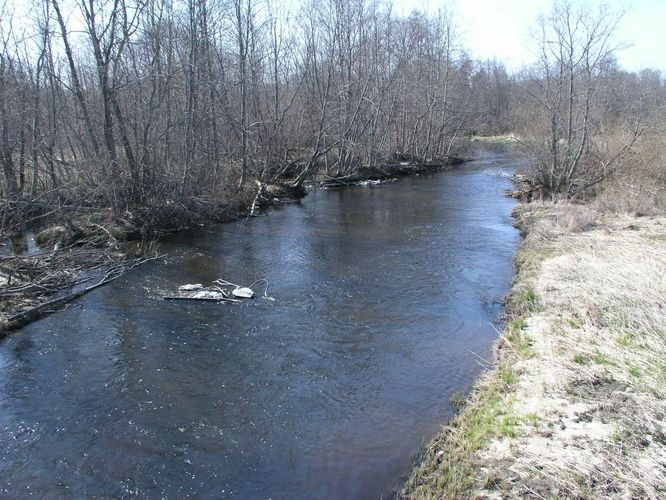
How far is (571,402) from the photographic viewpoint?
5.69 meters

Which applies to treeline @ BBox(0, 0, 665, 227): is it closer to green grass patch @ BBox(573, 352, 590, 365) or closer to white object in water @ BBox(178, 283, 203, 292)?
white object in water @ BBox(178, 283, 203, 292)

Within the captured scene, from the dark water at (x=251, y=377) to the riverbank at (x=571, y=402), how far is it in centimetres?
74

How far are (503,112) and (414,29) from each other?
39.1 metres

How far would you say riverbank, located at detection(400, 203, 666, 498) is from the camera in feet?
14.6

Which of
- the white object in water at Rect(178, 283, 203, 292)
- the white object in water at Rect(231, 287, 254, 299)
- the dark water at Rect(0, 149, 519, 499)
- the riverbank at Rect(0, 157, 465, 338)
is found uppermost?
the riverbank at Rect(0, 157, 465, 338)

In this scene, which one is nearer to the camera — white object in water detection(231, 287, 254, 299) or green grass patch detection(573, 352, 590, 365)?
green grass patch detection(573, 352, 590, 365)

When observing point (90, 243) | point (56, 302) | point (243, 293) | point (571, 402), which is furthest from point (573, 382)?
point (90, 243)

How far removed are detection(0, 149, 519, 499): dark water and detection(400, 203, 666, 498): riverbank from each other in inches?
29.0

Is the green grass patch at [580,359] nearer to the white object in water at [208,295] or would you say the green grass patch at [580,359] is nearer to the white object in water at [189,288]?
the white object in water at [208,295]

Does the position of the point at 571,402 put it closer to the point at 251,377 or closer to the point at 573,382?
the point at 573,382

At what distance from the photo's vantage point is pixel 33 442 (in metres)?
6.24

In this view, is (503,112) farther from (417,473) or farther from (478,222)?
(417,473)

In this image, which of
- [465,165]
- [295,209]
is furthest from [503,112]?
[295,209]

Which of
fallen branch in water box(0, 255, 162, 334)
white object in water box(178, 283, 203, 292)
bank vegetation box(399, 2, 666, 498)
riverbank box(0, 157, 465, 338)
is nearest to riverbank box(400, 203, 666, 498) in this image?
bank vegetation box(399, 2, 666, 498)
